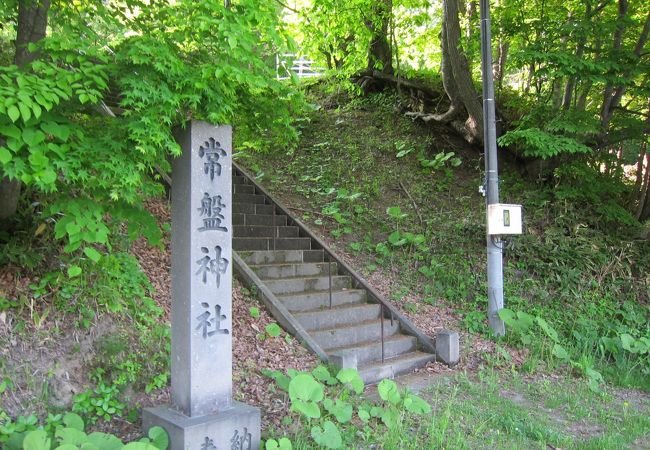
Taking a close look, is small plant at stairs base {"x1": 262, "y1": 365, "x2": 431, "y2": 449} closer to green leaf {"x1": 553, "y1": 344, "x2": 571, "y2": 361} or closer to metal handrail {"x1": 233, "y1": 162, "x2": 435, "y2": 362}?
metal handrail {"x1": 233, "y1": 162, "x2": 435, "y2": 362}

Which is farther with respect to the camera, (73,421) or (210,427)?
(210,427)

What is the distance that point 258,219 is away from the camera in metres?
8.93

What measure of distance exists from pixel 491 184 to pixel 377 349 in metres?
3.09

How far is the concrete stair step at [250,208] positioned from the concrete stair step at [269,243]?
92 cm

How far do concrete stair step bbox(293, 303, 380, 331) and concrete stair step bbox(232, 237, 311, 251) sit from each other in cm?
156

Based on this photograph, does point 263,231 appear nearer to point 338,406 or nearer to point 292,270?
point 292,270

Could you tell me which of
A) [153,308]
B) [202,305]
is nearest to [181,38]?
[202,305]

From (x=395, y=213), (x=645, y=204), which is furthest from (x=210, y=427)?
(x=645, y=204)

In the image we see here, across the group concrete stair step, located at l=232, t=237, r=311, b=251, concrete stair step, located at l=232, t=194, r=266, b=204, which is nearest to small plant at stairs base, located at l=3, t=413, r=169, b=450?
concrete stair step, located at l=232, t=237, r=311, b=251

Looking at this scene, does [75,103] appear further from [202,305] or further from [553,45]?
A: [553,45]

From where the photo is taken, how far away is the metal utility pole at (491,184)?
7918 millimetres

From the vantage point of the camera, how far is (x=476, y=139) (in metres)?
11.8

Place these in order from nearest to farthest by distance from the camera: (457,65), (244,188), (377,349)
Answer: (377,349)
(244,188)
(457,65)

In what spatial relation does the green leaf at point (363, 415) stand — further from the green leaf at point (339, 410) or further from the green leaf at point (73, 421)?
the green leaf at point (73, 421)
